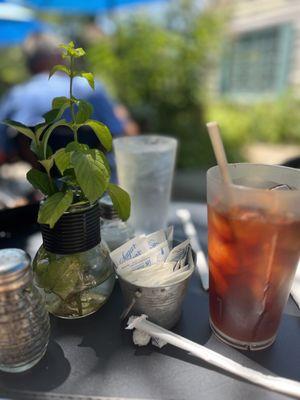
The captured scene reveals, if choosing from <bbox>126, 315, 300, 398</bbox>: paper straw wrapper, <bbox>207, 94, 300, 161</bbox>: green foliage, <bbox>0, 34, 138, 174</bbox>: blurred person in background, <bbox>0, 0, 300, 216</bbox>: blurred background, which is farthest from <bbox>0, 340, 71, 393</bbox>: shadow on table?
<bbox>207, 94, 300, 161</bbox>: green foliage

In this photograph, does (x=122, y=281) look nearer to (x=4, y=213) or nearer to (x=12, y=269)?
(x=12, y=269)

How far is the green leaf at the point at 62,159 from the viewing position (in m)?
0.49

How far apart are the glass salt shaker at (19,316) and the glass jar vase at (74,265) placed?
6 centimetres

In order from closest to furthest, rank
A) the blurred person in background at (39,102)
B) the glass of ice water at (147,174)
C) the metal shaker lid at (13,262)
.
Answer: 1. the metal shaker lid at (13,262)
2. the glass of ice water at (147,174)
3. the blurred person in background at (39,102)

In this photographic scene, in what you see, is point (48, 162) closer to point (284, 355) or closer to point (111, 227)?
point (111, 227)

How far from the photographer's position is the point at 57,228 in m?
0.50

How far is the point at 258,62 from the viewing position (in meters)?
5.29

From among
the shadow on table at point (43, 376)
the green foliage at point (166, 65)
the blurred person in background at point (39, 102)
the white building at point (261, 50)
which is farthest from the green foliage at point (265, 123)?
the shadow on table at point (43, 376)

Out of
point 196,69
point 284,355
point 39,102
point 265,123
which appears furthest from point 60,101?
point 265,123

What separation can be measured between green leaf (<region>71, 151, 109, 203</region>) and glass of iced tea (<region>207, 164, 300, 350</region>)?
0.54ft

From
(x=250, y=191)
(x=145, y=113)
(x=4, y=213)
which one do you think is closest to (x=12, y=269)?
(x=250, y=191)

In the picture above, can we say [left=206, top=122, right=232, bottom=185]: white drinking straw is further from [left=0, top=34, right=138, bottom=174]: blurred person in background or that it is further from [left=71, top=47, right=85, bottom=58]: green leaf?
[left=0, top=34, right=138, bottom=174]: blurred person in background

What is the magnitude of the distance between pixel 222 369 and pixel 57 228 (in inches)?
12.4

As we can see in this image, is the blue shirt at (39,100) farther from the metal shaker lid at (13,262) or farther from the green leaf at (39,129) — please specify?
the metal shaker lid at (13,262)
